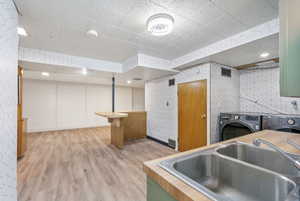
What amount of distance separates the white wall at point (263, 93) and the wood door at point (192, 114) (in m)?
1.19

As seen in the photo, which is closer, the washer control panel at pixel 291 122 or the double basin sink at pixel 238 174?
the double basin sink at pixel 238 174

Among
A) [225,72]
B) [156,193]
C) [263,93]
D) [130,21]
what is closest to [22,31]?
[130,21]

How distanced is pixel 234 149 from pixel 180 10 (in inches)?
63.8

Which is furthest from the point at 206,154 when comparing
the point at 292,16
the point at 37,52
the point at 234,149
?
the point at 37,52

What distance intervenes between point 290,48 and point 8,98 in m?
2.33

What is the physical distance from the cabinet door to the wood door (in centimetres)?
190

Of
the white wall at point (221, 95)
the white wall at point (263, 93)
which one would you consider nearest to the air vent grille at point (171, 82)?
the white wall at point (221, 95)

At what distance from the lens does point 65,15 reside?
1554 millimetres

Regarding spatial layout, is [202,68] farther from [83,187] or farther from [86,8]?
[83,187]

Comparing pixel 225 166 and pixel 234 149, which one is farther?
pixel 234 149

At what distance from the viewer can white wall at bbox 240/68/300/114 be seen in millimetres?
2515

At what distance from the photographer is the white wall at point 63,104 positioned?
5.37 m

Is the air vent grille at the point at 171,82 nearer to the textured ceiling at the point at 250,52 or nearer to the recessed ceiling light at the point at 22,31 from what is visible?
the textured ceiling at the point at 250,52

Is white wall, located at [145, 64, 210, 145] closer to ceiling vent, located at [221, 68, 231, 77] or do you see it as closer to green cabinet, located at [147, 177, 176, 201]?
ceiling vent, located at [221, 68, 231, 77]
